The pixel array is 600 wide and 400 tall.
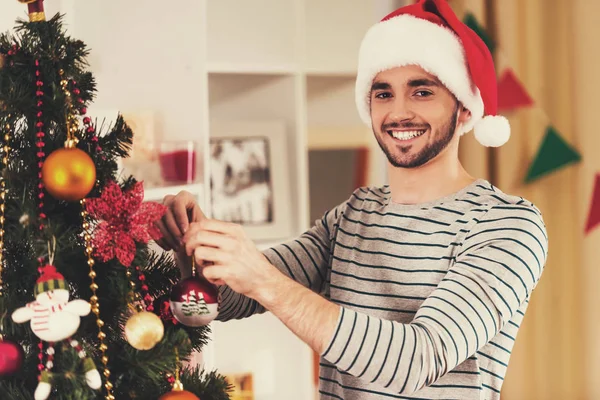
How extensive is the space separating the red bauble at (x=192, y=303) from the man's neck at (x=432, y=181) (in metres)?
0.48

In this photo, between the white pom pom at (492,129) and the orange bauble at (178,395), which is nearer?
the orange bauble at (178,395)

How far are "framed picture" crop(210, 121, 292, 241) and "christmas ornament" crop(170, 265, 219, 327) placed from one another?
4.67 feet

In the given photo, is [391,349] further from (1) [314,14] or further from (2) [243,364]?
(1) [314,14]

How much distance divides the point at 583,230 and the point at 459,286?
4.75 ft

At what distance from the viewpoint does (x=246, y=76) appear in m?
2.52

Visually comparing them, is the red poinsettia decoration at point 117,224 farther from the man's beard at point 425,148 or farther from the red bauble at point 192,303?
the man's beard at point 425,148

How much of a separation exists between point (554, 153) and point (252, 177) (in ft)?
3.11

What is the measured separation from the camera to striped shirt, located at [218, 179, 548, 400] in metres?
1.03

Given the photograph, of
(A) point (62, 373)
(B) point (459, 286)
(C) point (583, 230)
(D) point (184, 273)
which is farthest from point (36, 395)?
(C) point (583, 230)

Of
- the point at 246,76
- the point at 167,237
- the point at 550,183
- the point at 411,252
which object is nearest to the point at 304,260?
the point at 411,252

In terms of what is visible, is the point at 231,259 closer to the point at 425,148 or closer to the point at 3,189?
the point at 3,189

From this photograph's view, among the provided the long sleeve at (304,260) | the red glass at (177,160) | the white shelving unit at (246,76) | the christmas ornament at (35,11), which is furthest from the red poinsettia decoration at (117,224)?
the red glass at (177,160)

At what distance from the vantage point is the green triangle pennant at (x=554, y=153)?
7.95ft

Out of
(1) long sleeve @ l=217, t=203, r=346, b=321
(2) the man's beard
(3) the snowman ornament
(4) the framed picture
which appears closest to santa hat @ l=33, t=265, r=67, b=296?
(3) the snowman ornament
